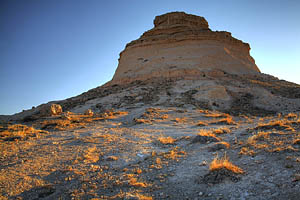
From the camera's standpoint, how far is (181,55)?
3119 centimetres

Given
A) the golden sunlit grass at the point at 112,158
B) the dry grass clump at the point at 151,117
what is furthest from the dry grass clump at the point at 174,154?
the dry grass clump at the point at 151,117

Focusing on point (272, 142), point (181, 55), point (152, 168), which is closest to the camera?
point (152, 168)

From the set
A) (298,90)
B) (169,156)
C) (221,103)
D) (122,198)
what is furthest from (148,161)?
(298,90)

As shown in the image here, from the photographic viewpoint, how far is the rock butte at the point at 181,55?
28297 millimetres

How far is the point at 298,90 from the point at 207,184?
24274 mm

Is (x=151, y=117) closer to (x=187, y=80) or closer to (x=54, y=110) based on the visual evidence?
(x=54, y=110)

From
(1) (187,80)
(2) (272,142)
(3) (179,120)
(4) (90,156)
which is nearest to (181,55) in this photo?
(1) (187,80)

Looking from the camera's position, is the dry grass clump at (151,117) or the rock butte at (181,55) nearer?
the dry grass clump at (151,117)

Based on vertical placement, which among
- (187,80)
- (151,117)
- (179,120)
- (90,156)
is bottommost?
(90,156)

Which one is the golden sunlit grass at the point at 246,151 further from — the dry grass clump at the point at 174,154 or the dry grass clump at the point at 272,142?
the dry grass clump at the point at 174,154

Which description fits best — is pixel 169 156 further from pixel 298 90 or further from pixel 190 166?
pixel 298 90

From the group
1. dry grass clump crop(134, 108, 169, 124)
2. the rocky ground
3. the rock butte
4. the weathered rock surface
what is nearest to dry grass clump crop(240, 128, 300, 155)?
the rocky ground

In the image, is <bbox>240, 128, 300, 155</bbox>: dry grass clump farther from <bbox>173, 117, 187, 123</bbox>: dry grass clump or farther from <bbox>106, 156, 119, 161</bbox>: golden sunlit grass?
<bbox>173, 117, 187, 123</bbox>: dry grass clump

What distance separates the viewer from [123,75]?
3112 centimetres
